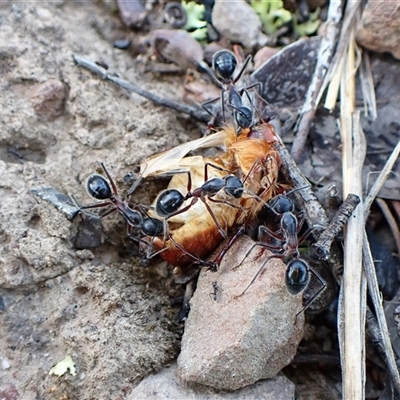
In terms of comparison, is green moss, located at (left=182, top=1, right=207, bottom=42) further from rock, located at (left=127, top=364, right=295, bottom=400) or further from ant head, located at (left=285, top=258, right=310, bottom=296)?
rock, located at (left=127, top=364, right=295, bottom=400)

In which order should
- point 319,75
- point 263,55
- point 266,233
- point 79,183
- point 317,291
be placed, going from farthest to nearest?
point 263,55 → point 319,75 → point 79,183 → point 266,233 → point 317,291

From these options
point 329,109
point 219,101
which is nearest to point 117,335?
point 219,101

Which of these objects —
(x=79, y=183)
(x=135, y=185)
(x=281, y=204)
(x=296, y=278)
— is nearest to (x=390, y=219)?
(x=281, y=204)

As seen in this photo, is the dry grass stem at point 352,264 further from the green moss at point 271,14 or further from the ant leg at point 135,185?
the ant leg at point 135,185

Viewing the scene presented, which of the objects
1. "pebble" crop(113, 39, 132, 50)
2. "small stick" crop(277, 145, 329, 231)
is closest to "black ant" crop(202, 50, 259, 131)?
"small stick" crop(277, 145, 329, 231)

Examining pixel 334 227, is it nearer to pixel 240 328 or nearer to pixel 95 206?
pixel 240 328

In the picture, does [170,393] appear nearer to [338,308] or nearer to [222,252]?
[222,252]
